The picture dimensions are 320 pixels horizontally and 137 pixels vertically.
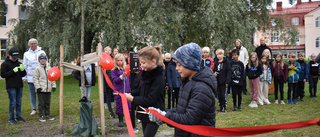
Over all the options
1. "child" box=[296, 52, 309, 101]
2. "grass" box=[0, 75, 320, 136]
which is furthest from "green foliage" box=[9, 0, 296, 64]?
"grass" box=[0, 75, 320, 136]

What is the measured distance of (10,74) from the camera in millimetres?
7180

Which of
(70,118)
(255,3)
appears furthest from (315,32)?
(70,118)

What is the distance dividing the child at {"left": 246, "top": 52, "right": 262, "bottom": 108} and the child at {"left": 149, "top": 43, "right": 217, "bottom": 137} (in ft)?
22.9

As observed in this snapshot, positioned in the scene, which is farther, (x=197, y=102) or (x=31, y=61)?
(x=31, y=61)

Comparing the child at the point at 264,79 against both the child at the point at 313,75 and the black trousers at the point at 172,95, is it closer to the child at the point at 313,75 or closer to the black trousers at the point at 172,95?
the child at the point at 313,75

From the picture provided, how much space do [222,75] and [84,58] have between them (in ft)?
14.0

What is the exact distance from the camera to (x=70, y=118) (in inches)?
307

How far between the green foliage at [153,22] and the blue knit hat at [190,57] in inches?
343

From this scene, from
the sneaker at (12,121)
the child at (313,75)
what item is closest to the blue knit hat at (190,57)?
the sneaker at (12,121)

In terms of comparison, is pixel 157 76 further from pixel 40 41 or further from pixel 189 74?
pixel 40 41

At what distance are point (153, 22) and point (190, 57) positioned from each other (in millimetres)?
9099

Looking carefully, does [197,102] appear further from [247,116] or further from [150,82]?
[247,116]

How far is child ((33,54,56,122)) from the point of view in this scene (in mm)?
7469

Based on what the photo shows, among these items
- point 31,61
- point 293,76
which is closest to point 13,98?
point 31,61
